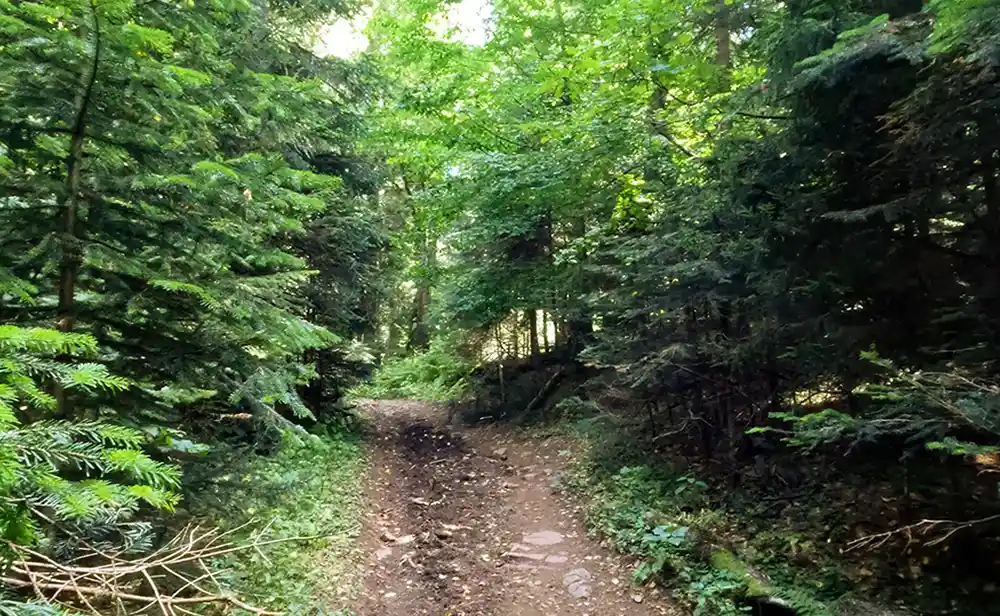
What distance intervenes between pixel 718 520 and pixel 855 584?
1.75 meters

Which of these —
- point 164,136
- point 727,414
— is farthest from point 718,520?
point 164,136

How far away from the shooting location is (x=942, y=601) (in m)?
5.04

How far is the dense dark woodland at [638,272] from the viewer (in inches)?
141

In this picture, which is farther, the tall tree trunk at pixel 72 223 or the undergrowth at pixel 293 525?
the undergrowth at pixel 293 525

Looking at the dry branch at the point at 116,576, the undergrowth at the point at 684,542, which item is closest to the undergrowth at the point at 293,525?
the dry branch at the point at 116,576

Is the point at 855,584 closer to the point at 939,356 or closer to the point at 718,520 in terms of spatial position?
the point at 718,520

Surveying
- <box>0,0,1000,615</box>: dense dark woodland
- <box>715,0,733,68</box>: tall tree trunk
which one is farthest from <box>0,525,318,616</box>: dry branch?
<box>715,0,733,68</box>: tall tree trunk

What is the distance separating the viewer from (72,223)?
12.5ft

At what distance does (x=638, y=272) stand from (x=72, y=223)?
22.1 feet

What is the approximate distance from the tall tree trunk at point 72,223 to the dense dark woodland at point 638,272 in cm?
2

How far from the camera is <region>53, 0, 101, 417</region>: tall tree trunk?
11.9ft

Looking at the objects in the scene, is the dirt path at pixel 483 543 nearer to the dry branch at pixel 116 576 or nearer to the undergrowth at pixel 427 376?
the dry branch at pixel 116 576

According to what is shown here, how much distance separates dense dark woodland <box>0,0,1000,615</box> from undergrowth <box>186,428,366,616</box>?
0.36m

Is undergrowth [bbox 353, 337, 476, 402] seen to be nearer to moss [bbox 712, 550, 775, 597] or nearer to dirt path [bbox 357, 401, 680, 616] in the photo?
dirt path [bbox 357, 401, 680, 616]
